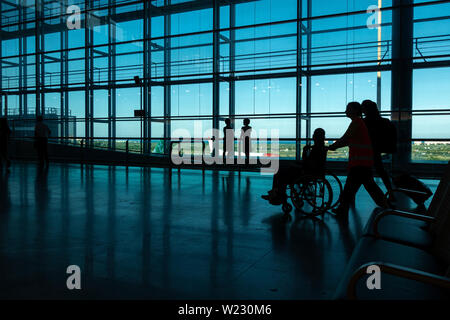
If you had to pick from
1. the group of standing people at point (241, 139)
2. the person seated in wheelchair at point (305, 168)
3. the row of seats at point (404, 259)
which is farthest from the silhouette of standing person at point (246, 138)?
the row of seats at point (404, 259)

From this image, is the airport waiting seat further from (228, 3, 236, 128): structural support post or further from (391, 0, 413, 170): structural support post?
(228, 3, 236, 128): structural support post

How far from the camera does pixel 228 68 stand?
11883 mm

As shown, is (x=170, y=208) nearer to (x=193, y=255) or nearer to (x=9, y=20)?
(x=193, y=255)

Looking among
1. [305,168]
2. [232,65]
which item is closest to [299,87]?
[232,65]

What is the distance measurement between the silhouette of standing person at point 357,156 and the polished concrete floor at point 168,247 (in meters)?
0.29

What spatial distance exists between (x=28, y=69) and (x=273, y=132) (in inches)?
428

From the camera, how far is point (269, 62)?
11617 mm

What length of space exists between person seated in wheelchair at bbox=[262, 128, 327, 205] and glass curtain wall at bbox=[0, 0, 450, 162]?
471cm

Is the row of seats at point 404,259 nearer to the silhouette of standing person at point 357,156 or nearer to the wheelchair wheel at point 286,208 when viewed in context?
the silhouette of standing person at point 357,156

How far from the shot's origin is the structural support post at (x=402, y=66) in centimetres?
949

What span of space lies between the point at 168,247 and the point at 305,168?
2065 mm

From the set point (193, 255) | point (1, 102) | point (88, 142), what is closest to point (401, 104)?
point (193, 255)

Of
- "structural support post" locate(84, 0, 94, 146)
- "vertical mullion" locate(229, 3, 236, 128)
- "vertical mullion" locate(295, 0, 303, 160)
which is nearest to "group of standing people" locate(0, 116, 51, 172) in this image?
"structural support post" locate(84, 0, 94, 146)

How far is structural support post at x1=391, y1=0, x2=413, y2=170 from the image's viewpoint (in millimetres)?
9492
